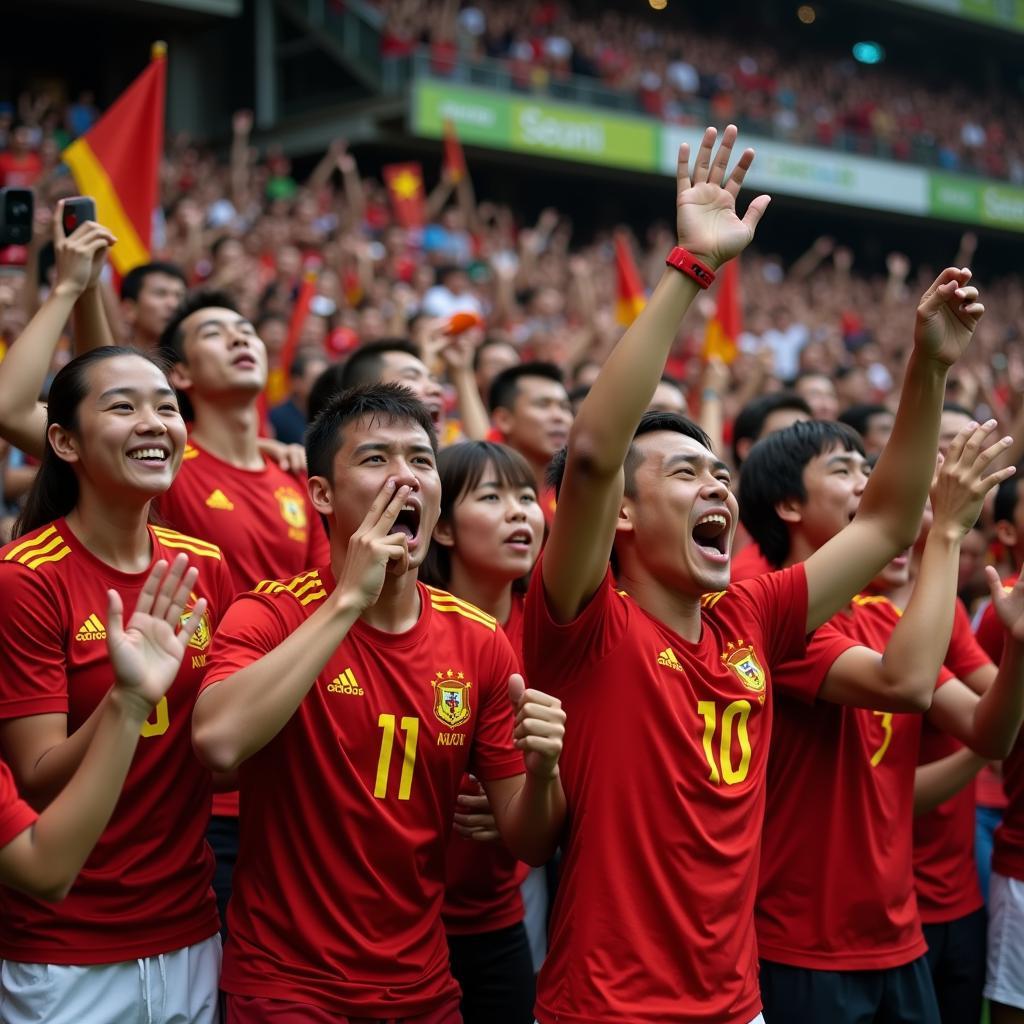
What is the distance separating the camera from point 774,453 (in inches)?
149

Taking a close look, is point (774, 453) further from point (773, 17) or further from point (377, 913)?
point (773, 17)

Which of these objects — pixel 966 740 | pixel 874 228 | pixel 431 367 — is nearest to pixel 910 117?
Result: pixel 874 228

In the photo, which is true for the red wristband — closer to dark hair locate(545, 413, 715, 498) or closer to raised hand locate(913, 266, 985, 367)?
dark hair locate(545, 413, 715, 498)

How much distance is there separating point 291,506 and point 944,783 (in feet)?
6.97

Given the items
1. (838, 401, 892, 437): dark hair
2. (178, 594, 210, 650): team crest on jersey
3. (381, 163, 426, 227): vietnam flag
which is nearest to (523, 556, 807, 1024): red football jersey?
(178, 594, 210, 650): team crest on jersey

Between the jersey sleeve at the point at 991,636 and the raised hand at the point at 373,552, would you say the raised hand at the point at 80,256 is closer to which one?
the raised hand at the point at 373,552

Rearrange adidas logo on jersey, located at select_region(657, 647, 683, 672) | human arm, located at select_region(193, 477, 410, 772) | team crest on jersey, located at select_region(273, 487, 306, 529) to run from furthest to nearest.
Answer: team crest on jersey, located at select_region(273, 487, 306, 529), adidas logo on jersey, located at select_region(657, 647, 683, 672), human arm, located at select_region(193, 477, 410, 772)

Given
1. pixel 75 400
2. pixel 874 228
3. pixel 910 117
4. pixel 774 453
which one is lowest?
pixel 874 228

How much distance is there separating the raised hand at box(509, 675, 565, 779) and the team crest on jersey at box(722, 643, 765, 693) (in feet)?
1.91

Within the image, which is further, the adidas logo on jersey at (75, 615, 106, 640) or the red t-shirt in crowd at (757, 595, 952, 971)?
the red t-shirt in crowd at (757, 595, 952, 971)

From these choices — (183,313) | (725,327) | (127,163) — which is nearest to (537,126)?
(725,327)

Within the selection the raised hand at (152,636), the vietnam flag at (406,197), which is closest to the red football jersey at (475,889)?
the raised hand at (152,636)

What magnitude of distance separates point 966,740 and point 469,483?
58.1 inches

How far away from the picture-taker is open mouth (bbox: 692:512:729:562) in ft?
9.67
